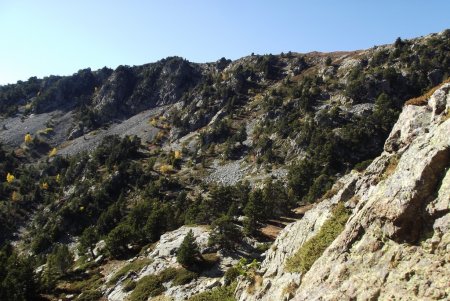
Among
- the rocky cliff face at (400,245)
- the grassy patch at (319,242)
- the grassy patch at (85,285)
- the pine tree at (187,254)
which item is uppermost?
the rocky cliff face at (400,245)

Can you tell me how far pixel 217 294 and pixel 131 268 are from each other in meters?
17.5

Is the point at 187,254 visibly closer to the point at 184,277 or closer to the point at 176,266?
the point at 184,277

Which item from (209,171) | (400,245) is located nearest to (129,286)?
(400,245)

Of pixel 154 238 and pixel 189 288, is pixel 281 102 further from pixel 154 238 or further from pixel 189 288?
pixel 189 288

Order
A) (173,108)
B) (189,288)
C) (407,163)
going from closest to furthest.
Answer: (407,163) < (189,288) < (173,108)

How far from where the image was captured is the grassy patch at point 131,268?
46319 millimetres

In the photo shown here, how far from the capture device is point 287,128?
110 meters

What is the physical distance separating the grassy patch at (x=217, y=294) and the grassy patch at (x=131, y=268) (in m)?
13.0

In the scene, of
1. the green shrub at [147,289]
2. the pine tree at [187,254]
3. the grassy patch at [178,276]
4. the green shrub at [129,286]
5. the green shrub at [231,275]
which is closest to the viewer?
the green shrub at [231,275]

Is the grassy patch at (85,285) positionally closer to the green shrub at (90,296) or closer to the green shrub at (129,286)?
the green shrub at (90,296)

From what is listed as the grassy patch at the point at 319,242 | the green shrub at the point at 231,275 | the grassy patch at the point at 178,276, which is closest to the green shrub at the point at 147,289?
the grassy patch at the point at 178,276

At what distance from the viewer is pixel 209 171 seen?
362 feet

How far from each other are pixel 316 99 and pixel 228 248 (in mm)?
83379

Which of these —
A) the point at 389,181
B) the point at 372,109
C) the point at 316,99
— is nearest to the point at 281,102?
the point at 316,99
